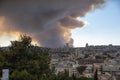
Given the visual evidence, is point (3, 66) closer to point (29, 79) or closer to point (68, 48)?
point (29, 79)

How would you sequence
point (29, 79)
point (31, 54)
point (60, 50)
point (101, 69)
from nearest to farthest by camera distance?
point (29, 79), point (31, 54), point (101, 69), point (60, 50)

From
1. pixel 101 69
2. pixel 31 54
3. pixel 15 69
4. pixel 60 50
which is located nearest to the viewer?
pixel 15 69

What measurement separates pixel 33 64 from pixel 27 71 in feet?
2.73

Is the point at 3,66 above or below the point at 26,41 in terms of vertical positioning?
below

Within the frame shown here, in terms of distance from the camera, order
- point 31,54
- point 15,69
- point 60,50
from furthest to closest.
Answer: point 60,50 < point 31,54 < point 15,69

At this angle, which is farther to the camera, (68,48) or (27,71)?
(68,48)

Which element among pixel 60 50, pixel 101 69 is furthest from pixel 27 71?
pixel 60 50

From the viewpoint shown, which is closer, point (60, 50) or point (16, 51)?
point (16, 51)

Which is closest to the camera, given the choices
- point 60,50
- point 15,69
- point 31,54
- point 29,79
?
point 29,79

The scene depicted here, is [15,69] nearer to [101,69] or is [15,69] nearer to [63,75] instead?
[63,75]

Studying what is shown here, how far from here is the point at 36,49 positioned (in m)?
30.4

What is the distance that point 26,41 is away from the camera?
97.4 ft

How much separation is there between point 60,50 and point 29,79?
130154mm

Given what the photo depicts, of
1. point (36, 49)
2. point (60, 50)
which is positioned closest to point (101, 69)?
point (36, 49)
